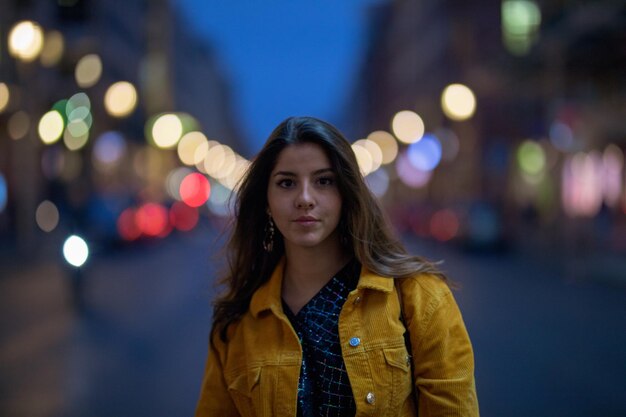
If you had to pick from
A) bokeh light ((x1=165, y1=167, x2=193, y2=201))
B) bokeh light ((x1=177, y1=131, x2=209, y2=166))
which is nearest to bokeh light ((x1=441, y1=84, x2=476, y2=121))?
bokeh light ((x1=177, y1=131, x2=209, y2=166))

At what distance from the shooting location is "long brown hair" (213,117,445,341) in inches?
107

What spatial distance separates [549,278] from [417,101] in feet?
182

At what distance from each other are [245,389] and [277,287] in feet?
1.20

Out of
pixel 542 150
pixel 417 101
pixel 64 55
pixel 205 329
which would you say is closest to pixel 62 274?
pixel 64 55

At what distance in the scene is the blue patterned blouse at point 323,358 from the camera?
2523mm

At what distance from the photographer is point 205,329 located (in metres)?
11.1

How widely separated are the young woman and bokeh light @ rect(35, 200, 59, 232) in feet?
108

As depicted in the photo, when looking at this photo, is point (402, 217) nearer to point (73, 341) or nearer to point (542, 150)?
point (542, 150)

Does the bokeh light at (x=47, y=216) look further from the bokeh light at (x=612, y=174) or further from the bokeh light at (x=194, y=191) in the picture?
the bokeh light at (x=612, y=174)

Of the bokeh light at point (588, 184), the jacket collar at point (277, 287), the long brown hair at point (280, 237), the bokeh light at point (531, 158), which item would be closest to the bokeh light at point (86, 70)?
the long brown hair at point (280, 237)

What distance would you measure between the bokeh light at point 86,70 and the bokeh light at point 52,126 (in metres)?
0.96

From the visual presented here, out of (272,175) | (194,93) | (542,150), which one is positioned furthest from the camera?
(194,93)

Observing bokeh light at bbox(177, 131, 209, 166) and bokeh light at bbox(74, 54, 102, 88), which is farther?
bokeh light at bbox(177, 131, 209, 166)

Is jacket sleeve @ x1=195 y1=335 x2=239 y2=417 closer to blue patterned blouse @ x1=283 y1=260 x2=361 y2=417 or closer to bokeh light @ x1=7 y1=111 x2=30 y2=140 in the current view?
blue patterned blouse @ x1=283 y1=260 x2=361 y2=417
